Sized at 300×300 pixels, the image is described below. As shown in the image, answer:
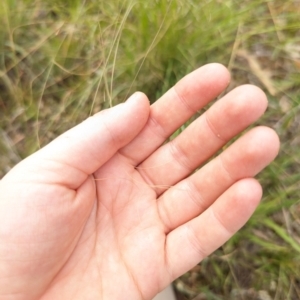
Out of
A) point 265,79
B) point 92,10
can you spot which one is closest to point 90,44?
point 92,10

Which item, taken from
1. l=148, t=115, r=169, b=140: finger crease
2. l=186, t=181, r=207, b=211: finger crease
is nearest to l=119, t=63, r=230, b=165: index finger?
l=148, t=115, r=169, b=140: finger crease

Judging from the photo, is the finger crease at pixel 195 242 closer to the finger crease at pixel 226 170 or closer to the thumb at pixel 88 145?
the finger crease at pixel 226 170

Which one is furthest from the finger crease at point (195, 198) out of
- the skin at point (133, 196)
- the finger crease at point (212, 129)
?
the finger crease at point (212, 129)

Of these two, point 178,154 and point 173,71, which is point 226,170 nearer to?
point 178,154

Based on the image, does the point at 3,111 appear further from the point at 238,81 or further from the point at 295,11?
the point at 295,11

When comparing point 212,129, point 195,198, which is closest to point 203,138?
point 212,129

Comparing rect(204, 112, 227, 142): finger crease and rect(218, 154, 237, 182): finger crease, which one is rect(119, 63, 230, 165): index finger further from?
rect(218, 154, 237, 182): finger crease

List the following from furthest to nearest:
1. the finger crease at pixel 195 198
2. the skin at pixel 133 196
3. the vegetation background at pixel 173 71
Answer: the vegetation background at pixel 173 71
the finger crease at pixel 195 198
the skin at pixel 133 196
